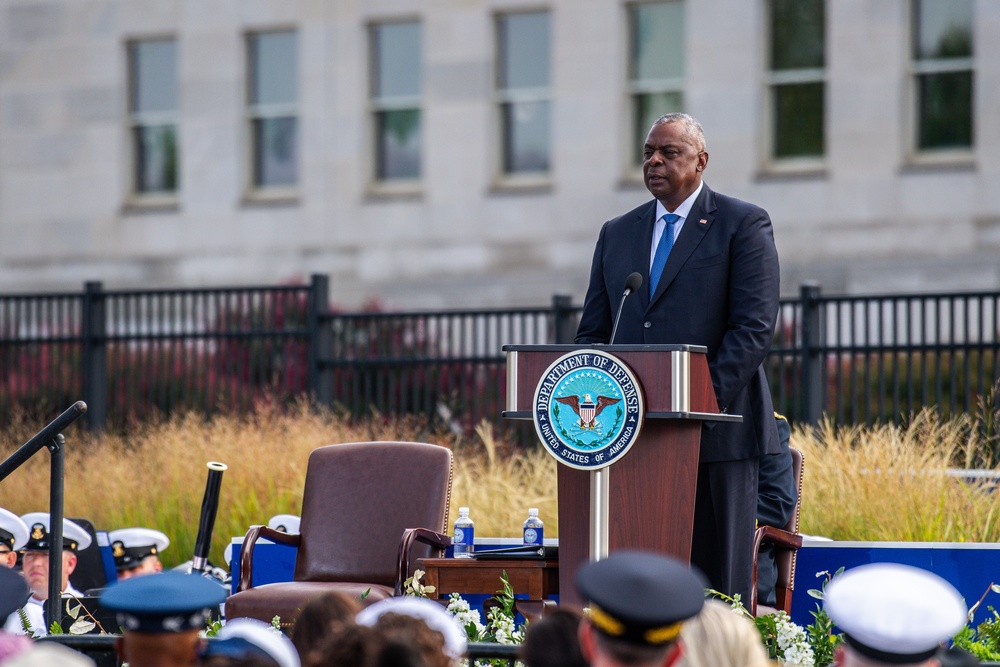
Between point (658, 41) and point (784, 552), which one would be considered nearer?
point (784, 552)

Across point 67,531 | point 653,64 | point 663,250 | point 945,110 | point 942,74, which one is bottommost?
point 67,531

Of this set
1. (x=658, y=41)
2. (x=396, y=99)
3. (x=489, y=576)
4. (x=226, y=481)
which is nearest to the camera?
(x=489, y=576)

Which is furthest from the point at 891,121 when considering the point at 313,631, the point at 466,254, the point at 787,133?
the point at 313,631

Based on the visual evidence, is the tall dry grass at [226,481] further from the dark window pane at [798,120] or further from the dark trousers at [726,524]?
the dark window pane at [798,120]

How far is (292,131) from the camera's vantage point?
21125 millimetres

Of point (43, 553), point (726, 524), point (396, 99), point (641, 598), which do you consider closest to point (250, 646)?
point (641, 598)

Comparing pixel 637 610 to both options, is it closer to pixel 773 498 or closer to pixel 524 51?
pixel 773 498

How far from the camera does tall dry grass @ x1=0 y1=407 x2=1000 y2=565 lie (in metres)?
8.20

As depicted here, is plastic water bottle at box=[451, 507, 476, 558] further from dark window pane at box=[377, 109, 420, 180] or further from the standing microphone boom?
dark window pane at box=[377, 109, 420, 180]

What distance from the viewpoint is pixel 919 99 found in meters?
17.6

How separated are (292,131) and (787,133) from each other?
Result: 6.41 meters

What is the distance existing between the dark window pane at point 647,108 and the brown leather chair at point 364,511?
11551 mm

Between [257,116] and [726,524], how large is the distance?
1614 centimetres

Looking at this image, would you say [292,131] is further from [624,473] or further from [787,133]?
[624,473]
